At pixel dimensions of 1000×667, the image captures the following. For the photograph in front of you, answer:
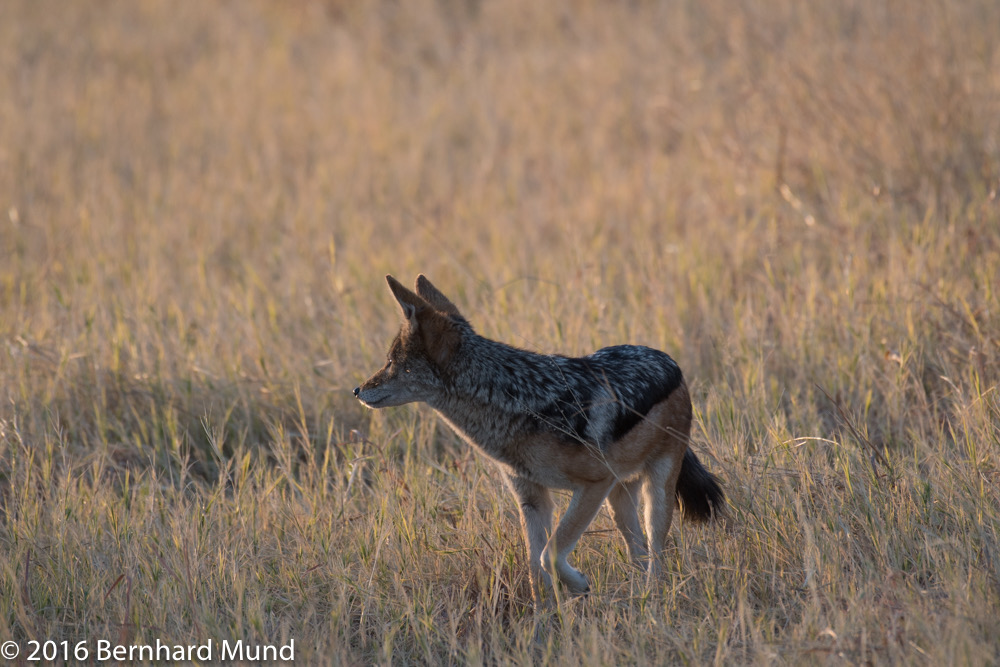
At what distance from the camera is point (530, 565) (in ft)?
12.6

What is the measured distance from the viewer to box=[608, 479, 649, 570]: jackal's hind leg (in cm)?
404

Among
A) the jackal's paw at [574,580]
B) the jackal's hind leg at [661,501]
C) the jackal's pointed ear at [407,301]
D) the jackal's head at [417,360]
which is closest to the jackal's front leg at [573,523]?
the jackal's paw at [574,580]

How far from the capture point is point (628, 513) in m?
4.11

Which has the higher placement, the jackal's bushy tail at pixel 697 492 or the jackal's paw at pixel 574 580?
the jackal's bushy tail at pixel 697 492

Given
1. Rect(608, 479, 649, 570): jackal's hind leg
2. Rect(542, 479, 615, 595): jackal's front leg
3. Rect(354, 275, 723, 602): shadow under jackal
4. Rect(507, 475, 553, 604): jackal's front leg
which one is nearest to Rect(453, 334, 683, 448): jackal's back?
Rect(354, 275, 723, 602): shadow under jackal

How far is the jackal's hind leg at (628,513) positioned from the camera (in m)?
4.04

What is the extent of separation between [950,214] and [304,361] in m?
4.67

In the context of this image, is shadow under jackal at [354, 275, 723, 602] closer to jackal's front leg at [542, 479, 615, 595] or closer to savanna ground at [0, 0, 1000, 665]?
jackal's front leg at [542, 479, 615, 595]

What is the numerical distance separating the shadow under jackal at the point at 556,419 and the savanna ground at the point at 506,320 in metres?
0.23

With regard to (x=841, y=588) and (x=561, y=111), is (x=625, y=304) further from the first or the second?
(x=561, y=111)

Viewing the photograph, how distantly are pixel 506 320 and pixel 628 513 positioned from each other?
2.18m

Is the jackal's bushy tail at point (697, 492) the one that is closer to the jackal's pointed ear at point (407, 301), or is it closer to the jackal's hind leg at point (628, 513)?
the jackal's hind leg at point (628, 513)

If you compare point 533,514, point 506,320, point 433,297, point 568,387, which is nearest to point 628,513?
point 533,514

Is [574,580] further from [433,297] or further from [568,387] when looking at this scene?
[433,297]
